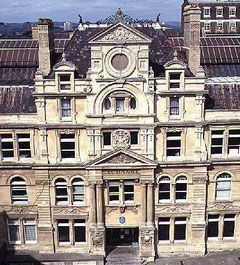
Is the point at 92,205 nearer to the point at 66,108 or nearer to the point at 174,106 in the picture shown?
the point at 66,108

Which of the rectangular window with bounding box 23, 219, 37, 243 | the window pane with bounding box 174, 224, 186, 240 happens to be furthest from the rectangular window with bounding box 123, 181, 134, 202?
the rectangular window with bounding box 23, 219, 37, 243

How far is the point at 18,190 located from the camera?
138 feet

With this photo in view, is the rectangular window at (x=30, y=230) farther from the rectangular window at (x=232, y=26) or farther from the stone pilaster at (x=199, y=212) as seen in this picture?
the rectangular window at (x=232, y=26)

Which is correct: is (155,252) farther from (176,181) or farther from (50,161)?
(50,161)

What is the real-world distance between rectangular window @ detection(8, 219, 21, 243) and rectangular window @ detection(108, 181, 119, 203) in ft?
34.2

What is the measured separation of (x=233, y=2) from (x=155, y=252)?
84311 millimetres

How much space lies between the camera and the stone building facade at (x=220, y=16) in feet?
351

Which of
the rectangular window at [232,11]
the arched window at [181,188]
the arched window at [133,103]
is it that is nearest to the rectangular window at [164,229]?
the arched window at [181,188]

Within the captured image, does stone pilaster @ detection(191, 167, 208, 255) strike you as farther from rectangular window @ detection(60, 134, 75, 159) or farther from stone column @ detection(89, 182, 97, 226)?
rectangular window @ detection(60, 134, 75, 159)

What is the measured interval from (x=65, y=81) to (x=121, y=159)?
30.4ft

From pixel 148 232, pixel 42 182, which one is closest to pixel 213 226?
pixel 148 232

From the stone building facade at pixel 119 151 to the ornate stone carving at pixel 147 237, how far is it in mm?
170

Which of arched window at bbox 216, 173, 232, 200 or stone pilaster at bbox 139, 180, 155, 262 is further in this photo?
arched window at bbox 216, 173, 232, 200

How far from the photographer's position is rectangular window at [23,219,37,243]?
141ft
